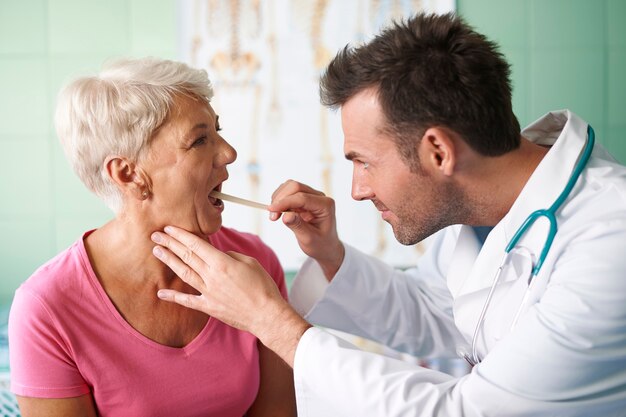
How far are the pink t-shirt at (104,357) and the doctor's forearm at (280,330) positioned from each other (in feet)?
0.74

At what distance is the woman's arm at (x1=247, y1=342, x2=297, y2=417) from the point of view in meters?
1.54

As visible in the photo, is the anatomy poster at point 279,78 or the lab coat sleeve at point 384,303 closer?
the lab coat sleeve at point 384,303

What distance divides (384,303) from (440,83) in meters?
0.65

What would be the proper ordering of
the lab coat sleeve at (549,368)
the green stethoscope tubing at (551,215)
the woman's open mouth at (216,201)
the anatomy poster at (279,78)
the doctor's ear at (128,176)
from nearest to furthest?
the lab coat sleeve at (549,368)
the green stethoscope tubing at (551,215)
the doctor's ear at (128,176)
the woman's open mouth at (216,201)
the anatomy poster at (279,78)

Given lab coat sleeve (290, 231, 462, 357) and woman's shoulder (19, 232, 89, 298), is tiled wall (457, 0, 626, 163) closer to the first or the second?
lab coat sleeve (290, 231, 462, 357)

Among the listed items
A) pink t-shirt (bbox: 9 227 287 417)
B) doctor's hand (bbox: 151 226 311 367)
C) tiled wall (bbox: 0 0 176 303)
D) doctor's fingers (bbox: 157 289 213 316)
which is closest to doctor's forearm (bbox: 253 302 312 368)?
doctor's hand (bbox: 151 226 311 367)

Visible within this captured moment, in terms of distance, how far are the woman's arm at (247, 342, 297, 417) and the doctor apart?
265 mm

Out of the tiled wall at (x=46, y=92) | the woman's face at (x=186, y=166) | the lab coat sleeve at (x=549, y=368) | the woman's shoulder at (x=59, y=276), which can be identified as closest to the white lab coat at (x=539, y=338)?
the lab coat sleeve at (x=549, y=368)

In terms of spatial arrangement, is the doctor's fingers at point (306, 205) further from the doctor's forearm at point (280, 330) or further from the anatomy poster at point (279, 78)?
the anatomy poster at point (279, 78)

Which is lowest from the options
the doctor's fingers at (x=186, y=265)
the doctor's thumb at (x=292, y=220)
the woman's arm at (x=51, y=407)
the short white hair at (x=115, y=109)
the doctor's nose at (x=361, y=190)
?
the woman's arm at (x=51, y=407)

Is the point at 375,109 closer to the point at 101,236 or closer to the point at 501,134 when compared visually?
the point at 501,134

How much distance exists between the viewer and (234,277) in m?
1.25

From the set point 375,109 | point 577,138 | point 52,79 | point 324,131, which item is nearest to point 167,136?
point 375,109

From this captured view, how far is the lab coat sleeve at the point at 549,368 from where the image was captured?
1109mm
